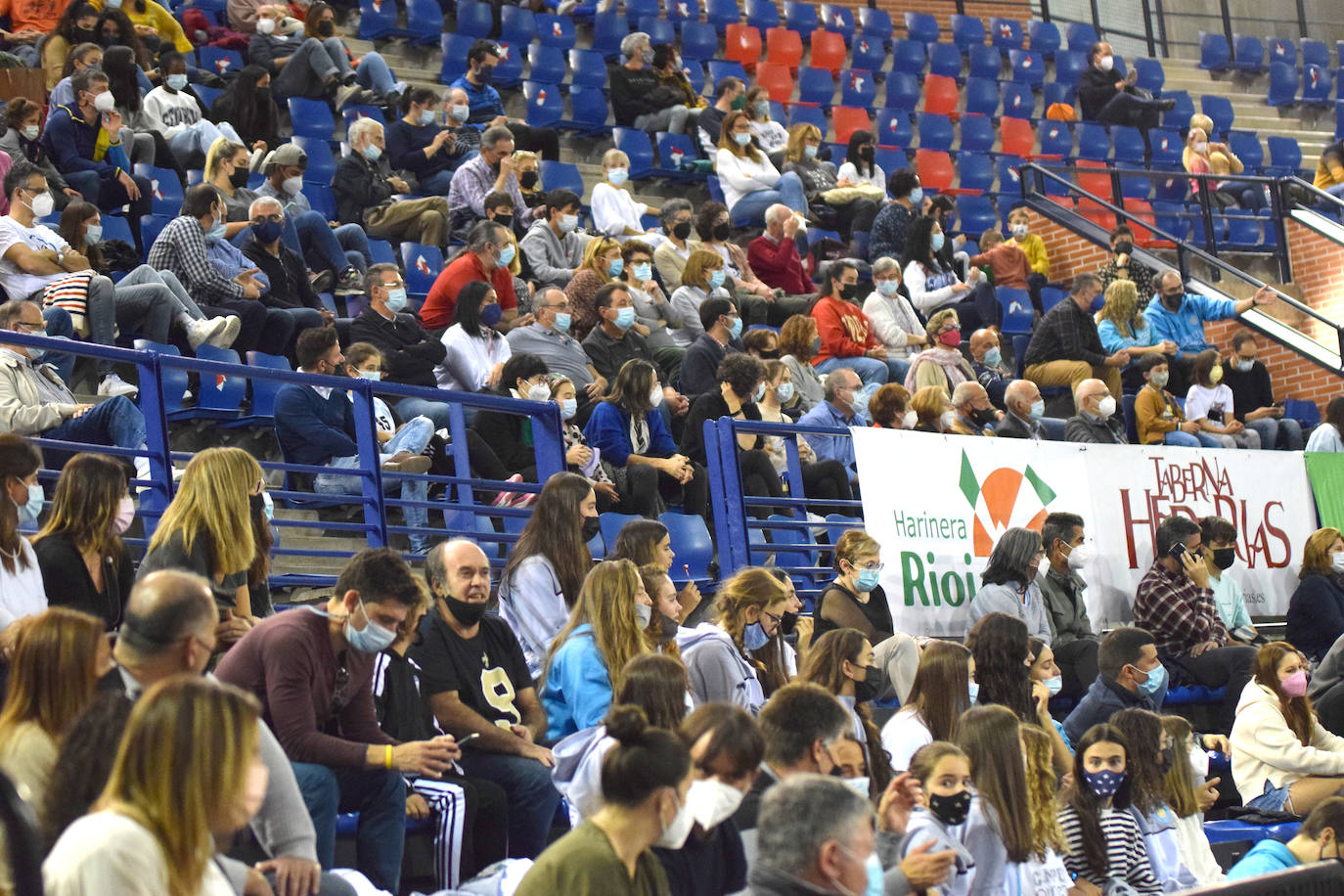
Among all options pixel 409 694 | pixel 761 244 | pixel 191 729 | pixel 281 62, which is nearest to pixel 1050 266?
pixel 761 244

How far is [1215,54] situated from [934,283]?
10.9m

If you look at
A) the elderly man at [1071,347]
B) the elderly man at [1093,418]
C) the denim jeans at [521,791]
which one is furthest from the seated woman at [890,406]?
the denim jeans at [521,791]

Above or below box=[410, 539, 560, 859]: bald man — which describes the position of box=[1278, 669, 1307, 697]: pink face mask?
below

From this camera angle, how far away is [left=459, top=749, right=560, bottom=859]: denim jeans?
6055 mm

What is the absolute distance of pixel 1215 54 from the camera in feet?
75.0

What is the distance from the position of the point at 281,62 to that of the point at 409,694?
890cm

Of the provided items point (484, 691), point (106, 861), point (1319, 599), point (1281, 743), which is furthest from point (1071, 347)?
point (106, 861)

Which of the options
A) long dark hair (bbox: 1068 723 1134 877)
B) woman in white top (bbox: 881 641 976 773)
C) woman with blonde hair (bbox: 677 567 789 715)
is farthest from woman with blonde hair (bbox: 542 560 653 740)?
long dark hair (bbox: 1068 723 1134 877)

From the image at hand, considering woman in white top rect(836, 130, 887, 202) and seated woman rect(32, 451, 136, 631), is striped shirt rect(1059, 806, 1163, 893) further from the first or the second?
woman in white top rect(836, 130, 887, 202)

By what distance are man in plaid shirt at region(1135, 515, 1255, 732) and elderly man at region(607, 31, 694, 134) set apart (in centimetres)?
720

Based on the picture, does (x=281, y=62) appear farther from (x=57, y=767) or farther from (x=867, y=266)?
(x=57, y=767)

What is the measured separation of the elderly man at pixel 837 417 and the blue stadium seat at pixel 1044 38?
12351 mm

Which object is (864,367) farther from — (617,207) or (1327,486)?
(1327,486)

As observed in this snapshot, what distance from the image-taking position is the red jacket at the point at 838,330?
12.2 metres
